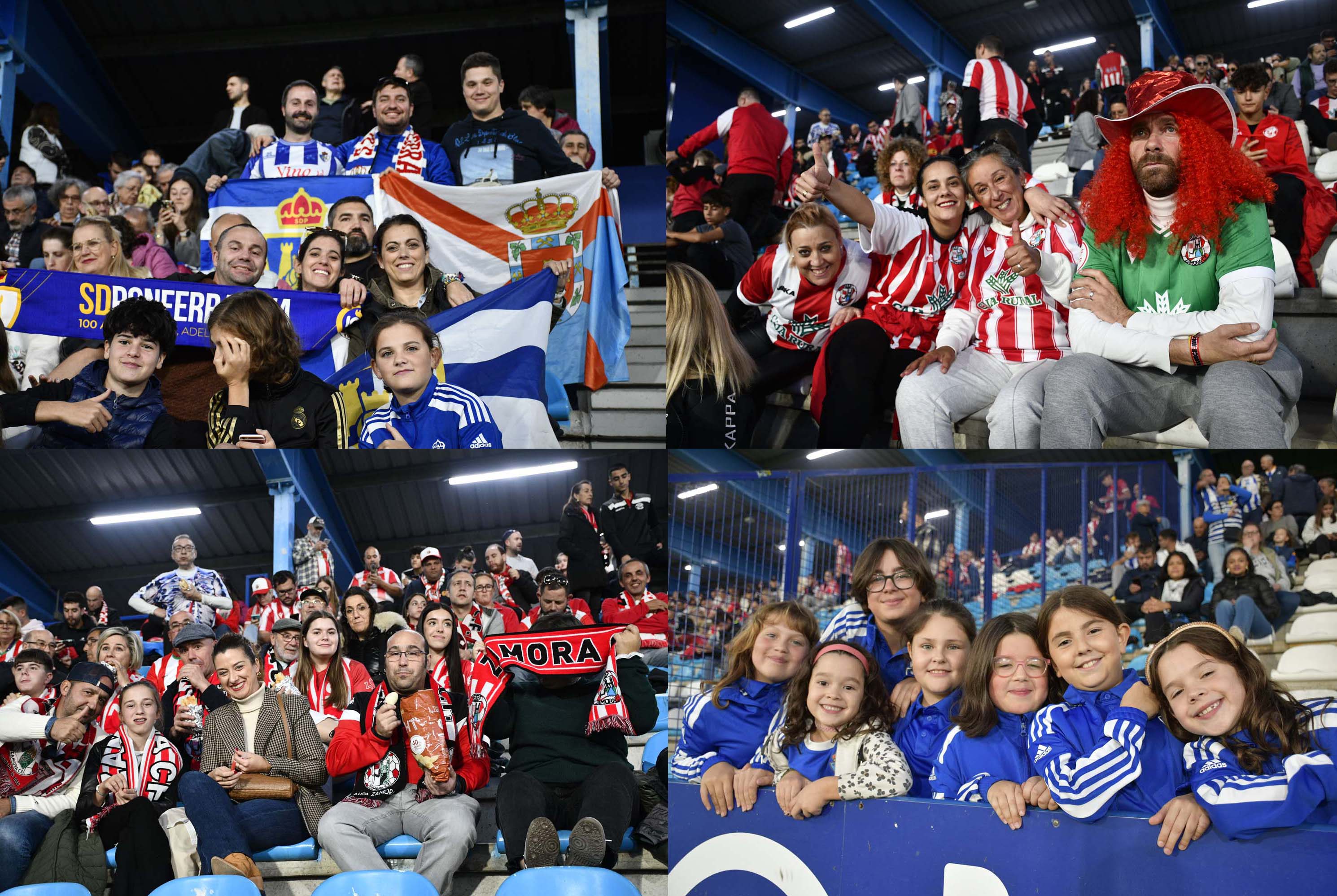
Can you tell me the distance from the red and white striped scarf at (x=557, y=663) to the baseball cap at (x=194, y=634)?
99 centimetres

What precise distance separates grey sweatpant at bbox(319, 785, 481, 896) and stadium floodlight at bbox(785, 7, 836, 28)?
297cm

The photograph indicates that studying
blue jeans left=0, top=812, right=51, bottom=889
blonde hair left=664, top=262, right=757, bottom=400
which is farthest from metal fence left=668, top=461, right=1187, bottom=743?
blue jeans left=0, top=812, right=51, bottom=889

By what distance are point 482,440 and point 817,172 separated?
158cm

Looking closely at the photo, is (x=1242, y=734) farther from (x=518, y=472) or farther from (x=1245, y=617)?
(x=518, y=472)

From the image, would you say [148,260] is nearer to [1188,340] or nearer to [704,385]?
[704,385]

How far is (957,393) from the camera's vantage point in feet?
9.00

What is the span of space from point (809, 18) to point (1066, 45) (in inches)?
38.0

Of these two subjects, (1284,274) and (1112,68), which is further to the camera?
(1112,68)

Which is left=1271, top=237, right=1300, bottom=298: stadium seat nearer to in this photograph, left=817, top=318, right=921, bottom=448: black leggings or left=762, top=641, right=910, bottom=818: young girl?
left=817, top=318, right=921, bottom=448: black leggings

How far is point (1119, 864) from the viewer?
7.27 ft

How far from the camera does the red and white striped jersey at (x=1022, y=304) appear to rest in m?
2.78

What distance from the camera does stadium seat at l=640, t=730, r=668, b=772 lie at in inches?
134

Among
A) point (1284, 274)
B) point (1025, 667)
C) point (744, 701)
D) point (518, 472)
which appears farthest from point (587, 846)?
point (1284, 274)

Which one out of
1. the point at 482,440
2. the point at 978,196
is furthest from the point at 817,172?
the point at 482,440
